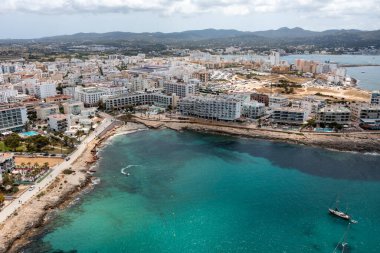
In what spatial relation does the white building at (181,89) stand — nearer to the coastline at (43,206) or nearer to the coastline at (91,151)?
the coastline at (91,151)

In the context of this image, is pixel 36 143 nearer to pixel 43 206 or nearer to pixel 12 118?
Answer: pixel 12 118

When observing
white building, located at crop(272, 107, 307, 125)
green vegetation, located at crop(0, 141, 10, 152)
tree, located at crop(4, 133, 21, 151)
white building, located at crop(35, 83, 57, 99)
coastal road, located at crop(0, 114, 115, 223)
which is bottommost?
coastal road, located at crop(0, 114, 115, 223)

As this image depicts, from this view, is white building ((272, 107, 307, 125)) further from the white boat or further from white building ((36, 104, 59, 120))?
white building ((36, 104, 59, 120))

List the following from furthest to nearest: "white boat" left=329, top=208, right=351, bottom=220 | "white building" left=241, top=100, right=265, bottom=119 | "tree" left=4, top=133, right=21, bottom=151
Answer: "white building" left=241, top=100, right=265, bottom=119 → "tree" left=4, top=133, right=21, bottom=151 → "white boat" left=329, top=208, right=351, bottom=220

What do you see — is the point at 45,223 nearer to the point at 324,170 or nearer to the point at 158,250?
the point at 158,250

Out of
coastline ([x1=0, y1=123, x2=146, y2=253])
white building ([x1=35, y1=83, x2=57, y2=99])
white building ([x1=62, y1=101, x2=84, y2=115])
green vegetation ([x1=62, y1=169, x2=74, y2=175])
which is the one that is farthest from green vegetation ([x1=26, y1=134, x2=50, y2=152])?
white building ([x1=35, y1=83, x2=57, y2=99])

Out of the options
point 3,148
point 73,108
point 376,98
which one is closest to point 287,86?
point 376,98

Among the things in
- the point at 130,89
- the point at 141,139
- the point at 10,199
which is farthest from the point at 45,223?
the point at 130,89

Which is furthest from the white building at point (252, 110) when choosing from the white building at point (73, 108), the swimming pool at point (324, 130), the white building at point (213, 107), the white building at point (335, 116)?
the white building at point (73, 108)
